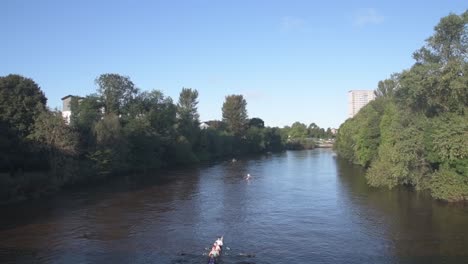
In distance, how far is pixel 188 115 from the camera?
110375 millimetres

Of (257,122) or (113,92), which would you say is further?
(257,122)

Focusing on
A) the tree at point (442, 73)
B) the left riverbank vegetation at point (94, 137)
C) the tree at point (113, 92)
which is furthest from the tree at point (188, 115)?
the tree at point (442, 73)

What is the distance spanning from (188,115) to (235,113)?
141 feet

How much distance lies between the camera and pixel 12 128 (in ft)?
170

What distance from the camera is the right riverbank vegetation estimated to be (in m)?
42.7

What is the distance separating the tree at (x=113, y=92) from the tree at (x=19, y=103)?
26324 mm

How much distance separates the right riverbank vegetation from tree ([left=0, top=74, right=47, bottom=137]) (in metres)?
45.1

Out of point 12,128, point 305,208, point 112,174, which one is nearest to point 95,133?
point 112,174

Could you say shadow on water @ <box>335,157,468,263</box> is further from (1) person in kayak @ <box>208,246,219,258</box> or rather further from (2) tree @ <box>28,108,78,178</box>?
(2) tree @ <box>28,108,78,178</box>

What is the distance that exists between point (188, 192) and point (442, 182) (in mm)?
28955

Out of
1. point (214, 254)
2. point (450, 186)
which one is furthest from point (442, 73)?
point (214, 254)

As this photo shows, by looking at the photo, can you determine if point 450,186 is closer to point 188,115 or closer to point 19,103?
point 19,103

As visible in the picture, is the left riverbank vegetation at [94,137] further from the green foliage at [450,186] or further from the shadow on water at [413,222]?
the green foliage at [450,186]

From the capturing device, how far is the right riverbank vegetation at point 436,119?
42.7 m
